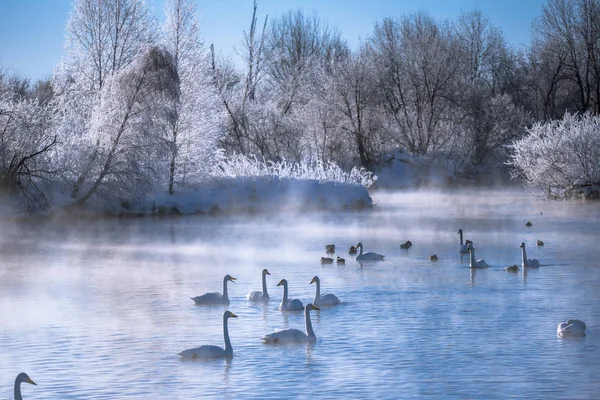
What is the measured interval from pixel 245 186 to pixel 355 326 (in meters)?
23.0

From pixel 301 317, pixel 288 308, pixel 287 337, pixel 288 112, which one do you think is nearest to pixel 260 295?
pixel 288 308

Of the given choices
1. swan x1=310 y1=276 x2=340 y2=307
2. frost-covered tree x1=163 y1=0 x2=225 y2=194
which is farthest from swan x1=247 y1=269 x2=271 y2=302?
frost-covered tree x1=163 y1=0 x2=225 y2=194

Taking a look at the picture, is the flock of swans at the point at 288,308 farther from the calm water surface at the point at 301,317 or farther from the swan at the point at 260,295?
the calm water surface at the point at 301,317

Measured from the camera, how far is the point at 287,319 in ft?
45.3

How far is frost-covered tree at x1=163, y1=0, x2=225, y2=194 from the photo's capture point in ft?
114

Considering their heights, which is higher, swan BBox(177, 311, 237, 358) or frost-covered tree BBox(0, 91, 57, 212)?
frost-covered tree BBox(0, 91, 57, 212)

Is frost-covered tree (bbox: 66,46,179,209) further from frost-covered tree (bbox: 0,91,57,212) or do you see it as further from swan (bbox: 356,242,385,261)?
swan (bbox: 356,242,385,261)

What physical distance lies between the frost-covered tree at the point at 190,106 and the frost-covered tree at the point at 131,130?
31.0 inches

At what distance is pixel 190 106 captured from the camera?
3609cm

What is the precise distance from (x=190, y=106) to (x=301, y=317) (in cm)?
2319

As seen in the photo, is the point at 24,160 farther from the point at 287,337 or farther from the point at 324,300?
the point at 287,337

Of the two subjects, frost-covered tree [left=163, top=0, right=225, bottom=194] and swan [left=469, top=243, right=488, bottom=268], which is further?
frost-covered tree [left=163, top=0, right=225, bottom=194]

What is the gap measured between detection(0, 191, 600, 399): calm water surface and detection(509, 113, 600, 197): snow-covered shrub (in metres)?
10.8

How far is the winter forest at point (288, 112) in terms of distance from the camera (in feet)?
108
